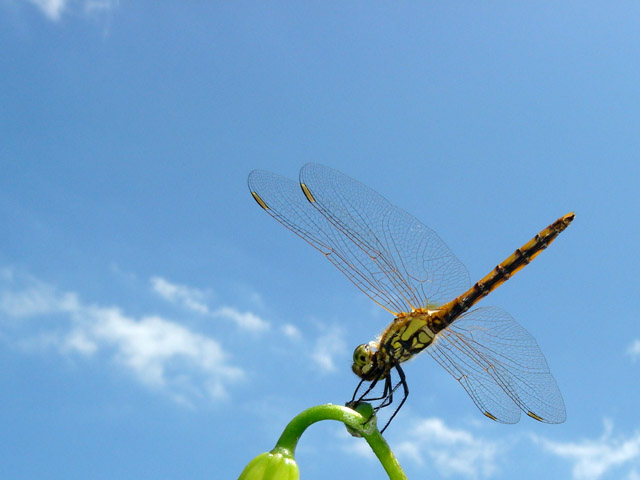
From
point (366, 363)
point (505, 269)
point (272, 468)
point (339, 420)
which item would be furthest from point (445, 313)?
point (272, 468)

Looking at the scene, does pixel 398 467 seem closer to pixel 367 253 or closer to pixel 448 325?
pixel 448 325

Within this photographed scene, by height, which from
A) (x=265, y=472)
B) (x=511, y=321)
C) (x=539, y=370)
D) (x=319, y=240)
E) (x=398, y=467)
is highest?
(x=319, y=240)

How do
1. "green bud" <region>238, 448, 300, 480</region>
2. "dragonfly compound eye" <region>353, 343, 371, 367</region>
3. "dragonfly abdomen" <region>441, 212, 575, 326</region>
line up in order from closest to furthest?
"green bud" <region>238, 448, 300, 480</region>, "dragonfly compound eye" <region>353, 343, 371, 367</region>, "dragonfly abdomen" <region>441, 212, 575, 326</region>

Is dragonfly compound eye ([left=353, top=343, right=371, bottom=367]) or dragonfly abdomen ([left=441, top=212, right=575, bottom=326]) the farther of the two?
dragonfly abdomen ([left=441, top=212, right=575, bottom=326])

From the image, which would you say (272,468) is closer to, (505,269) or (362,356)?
(362,356)

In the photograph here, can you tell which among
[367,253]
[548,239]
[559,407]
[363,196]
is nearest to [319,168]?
[363,196]

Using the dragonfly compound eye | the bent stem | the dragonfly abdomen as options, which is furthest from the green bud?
the dragonfly abdomen

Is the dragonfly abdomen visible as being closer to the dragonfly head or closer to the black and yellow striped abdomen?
the black and yellow striped abdomen
